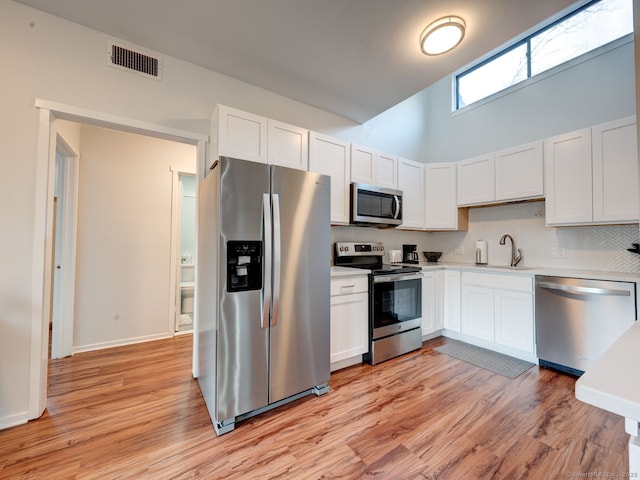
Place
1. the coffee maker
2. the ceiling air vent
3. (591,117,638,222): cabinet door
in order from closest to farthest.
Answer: the ceiling air vent
(591,117,638,222): cabinet door
the coffee maker

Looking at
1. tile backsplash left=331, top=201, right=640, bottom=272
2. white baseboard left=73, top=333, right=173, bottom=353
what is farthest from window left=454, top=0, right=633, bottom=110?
white baseboard left=73, top=333, right=173, bottom=353

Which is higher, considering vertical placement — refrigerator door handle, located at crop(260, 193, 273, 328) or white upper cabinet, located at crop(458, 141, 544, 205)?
white upper cabinet, located at crop(458, 141, 544, 205)

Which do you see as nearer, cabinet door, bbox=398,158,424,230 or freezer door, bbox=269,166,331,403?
freezer door, bbox=269,166,331,403

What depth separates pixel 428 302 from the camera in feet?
10.5

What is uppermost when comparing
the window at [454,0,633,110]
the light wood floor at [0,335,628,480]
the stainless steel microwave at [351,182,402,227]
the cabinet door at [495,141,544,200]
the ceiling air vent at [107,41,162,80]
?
the window at [454,0,633,110]

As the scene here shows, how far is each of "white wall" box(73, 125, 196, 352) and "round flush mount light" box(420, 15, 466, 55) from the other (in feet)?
9.63

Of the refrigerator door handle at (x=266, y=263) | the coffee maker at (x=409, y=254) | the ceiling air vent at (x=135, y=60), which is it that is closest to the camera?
the refrigerator door handle at (x=266, y=263)

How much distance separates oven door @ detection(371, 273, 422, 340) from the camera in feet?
8.65

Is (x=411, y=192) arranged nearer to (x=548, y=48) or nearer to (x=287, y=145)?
(x=287, y=145)

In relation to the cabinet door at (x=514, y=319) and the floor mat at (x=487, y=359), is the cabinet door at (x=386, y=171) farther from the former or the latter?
the floor mat at (x=487, y=359)

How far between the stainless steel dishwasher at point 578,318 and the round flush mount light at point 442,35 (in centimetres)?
220

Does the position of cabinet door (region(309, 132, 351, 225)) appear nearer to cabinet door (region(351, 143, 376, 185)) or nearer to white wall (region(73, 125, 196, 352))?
cabinet door (region(351, 143, 376, 185))

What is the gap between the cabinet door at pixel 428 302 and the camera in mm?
3143

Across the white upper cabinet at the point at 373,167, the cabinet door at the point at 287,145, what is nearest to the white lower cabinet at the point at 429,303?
the white upper cabinet at the point at 373,167
